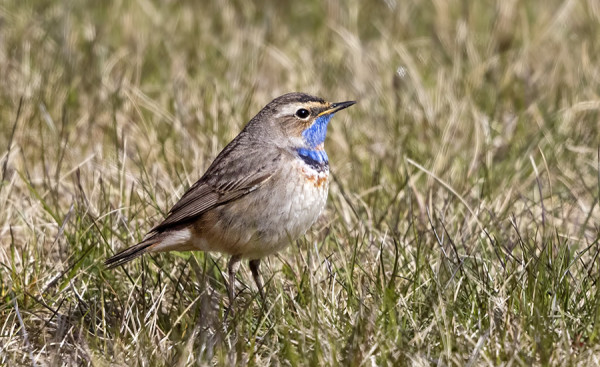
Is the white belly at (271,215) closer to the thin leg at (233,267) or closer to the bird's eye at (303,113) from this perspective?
the thin leg at (233,267)

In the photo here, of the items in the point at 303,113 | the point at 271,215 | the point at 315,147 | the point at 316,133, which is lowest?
the point at 271,215

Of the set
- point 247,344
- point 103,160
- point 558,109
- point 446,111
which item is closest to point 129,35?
point 103,160

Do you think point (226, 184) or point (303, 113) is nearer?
point (226, 184)

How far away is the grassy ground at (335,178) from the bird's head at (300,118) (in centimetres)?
57

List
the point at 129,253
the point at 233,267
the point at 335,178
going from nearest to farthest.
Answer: the point at 129,253 < the point at 233,267 < the point at 335,178

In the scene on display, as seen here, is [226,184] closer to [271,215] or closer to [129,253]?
[271,215]

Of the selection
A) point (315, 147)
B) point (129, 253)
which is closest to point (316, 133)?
point (315, 147)

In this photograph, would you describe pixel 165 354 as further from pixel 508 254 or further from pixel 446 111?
pixel 446 111

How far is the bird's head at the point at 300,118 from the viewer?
19.4ft

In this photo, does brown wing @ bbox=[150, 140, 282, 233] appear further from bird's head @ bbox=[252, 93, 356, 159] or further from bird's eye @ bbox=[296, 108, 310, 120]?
bird's eye @ bbox=[296, 108, 310, 120]

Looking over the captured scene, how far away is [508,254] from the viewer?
5270 mm

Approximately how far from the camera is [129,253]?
5336mm

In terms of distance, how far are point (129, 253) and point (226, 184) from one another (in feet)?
2.31

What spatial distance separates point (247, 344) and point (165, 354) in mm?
434
